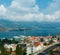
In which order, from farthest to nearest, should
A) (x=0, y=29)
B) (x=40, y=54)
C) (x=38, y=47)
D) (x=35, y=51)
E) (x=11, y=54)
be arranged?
(x=0, y=29) → (x=38, y=47) → (x=35, y=51) → (x=40, y=54) → (x=11, y=54)

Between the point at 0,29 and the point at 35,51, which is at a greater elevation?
the point at 0,29

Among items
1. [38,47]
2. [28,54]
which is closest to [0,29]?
[38,47]

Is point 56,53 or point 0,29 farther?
point 0,29

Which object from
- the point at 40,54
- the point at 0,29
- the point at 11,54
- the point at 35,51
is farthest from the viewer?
the point at 0,29

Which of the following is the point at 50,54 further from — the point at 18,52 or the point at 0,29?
the point at 0,29

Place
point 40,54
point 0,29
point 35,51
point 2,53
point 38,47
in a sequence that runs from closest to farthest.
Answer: point 2,53 < point 40,54 < point 35,51 < point 38,47 < point 0,29

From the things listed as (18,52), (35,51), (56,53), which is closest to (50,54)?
(56,53)

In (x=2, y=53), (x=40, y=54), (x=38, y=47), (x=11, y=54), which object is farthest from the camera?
(x=38, y=47)

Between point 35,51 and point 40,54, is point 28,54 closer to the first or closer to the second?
point 40,54

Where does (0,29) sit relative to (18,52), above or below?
above
